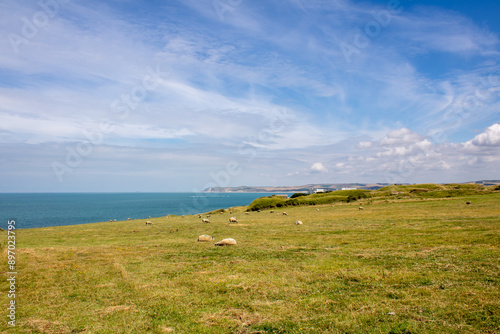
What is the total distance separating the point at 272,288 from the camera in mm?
12922

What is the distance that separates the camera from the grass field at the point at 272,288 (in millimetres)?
9625

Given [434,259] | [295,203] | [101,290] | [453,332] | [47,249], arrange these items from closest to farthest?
1. [453,332]
2. [101,290]
3. [434,259]
4. [47,249]
5. [295,203]

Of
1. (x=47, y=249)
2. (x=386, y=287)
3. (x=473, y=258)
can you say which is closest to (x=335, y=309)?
(x=386, y=287)

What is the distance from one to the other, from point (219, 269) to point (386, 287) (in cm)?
852

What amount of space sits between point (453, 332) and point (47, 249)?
27.2 meters

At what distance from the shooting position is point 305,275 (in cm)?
1458

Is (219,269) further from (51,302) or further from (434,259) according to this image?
(434,259)

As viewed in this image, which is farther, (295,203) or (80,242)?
(295,203)

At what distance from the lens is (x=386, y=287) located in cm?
1223

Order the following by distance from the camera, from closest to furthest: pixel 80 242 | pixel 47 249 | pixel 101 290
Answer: pixel 101 290
pixel 47 249
pixel 80 242

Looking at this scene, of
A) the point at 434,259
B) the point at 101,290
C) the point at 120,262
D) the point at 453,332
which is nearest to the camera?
the point at 453,332

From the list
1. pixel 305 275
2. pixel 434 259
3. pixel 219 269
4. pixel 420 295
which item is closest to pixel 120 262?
pixel 219 269

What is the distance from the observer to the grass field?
9625 millimetres

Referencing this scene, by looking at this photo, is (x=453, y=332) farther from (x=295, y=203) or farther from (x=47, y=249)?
(x=295, y=203)
